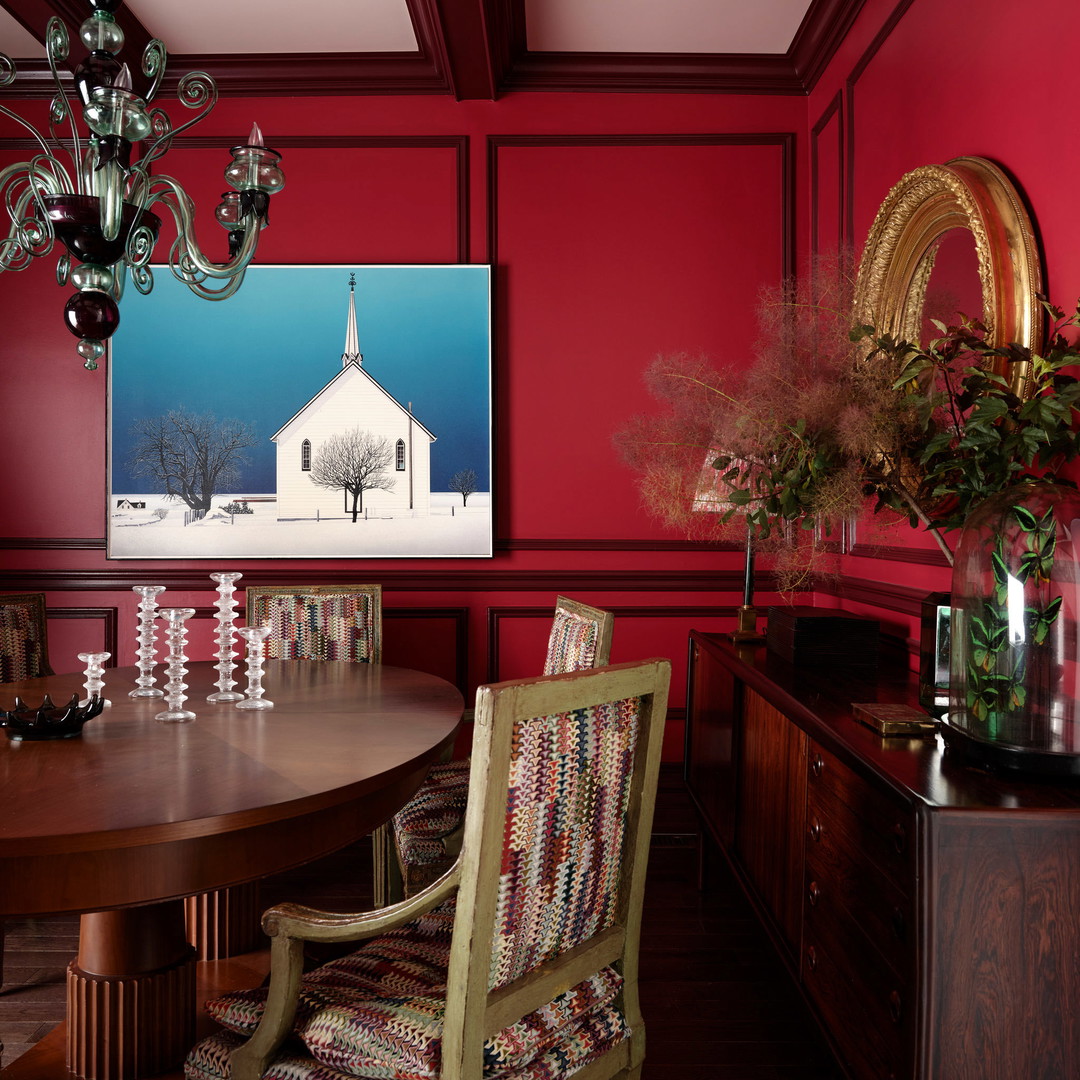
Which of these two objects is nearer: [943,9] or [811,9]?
[943,9]

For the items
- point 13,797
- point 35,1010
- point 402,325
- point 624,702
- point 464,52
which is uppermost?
point 464,52

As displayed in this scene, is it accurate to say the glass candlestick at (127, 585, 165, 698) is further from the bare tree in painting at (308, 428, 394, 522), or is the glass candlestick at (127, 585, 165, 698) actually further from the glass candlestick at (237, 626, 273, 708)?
the bare tree in painting at (308, 428, 394, 522)

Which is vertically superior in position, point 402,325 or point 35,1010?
point 402,325

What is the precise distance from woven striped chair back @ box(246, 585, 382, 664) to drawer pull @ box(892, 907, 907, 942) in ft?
6.16

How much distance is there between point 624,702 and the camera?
48.7 inches

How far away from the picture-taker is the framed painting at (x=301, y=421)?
3.46 meters

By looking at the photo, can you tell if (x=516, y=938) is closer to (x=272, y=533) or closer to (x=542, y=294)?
(x=272, y=533)

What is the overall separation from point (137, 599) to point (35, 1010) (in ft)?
5.66

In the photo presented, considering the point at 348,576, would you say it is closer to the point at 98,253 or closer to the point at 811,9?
the point at 98,253

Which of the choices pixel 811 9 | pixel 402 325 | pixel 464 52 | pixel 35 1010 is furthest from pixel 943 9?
pixel 35 1010

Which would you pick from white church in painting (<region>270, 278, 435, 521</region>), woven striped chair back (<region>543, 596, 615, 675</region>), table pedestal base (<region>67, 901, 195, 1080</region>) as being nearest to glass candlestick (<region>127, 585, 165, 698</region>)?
table pedestal base (<region>67, 901, 195, 1080</region>)

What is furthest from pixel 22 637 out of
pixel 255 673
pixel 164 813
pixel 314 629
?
pixel 164 813

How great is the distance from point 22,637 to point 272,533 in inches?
40.7

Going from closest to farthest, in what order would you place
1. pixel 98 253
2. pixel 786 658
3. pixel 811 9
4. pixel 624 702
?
pixel 624 702 < pixel 98 253 < pixel 786 658 < pixel 811 9
